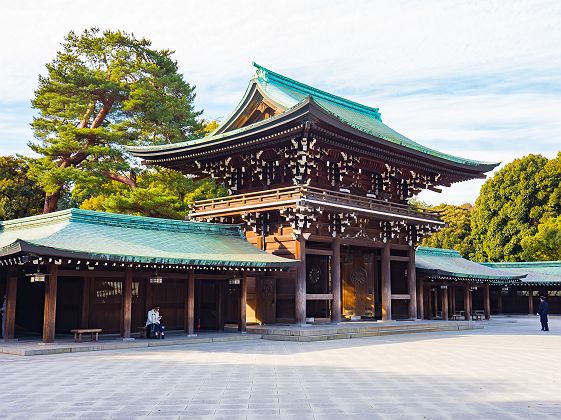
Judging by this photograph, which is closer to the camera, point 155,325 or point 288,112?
point 155,325

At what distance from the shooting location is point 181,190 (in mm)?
45875

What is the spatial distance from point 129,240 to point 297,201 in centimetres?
817

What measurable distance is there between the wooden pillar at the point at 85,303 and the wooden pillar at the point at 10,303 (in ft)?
8.48

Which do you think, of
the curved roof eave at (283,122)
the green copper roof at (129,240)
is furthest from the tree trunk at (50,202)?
the green copper roof at (129,240)

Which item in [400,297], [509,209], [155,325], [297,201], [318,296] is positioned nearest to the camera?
[155,325]

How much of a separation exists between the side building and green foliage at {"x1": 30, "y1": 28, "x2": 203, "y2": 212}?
1352 centimetres

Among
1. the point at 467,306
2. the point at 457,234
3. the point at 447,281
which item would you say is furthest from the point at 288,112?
the point at 457,234

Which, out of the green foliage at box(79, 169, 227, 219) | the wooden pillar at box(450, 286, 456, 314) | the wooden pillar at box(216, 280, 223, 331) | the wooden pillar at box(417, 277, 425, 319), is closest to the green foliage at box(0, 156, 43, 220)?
the green foliage at box(79, 169, 227, 219)

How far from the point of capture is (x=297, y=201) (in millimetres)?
26984

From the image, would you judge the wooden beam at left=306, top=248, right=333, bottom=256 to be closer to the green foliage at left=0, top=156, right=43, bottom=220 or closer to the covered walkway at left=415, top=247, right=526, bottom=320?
the covered walkway at left=415, top=247, right=526, bottom=320

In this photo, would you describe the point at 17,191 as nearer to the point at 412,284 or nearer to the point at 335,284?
the point at 335,284

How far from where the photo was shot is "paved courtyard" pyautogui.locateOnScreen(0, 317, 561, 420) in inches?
404

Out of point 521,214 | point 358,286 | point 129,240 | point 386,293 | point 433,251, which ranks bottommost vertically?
point 386,293

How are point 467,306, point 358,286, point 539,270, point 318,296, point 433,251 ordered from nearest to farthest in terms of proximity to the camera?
point 318,296
point 358,286
point 467,306
point 433,251
point 539,270
